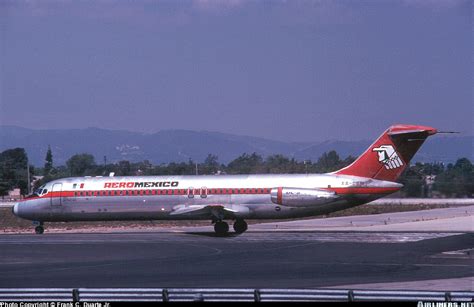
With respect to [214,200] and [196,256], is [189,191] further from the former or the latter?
[196,256]

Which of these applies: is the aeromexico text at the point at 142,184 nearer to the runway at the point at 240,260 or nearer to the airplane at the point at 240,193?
the airplane at the point at 240,193

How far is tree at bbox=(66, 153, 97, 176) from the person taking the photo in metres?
114

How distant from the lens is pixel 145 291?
17.1 m

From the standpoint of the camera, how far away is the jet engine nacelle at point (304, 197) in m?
43.0

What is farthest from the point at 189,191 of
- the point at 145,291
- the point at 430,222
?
the point at 145,291

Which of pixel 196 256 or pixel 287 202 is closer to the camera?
pixel 196 256

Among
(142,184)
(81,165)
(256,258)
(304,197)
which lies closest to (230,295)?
(256,258)

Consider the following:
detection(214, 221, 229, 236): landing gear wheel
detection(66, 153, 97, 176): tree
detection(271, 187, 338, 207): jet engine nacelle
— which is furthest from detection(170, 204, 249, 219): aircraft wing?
detection(66, 153, 97, 176): tree

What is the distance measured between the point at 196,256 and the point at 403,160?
14.7m

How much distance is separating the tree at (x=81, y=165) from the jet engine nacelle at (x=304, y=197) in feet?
231

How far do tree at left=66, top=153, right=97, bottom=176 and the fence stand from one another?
94.2 meters

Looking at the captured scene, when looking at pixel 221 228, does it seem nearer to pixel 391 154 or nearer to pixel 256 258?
pixel 391 154

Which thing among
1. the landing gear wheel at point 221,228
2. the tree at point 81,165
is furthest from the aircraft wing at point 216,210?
the tree at point 81,165

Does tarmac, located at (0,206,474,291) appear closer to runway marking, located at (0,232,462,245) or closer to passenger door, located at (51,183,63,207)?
runway marking, located at (0,232,462,245)
